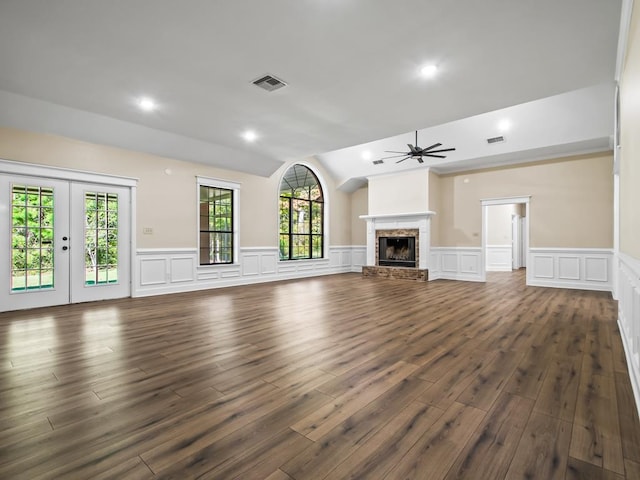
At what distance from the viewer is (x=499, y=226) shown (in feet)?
35.4

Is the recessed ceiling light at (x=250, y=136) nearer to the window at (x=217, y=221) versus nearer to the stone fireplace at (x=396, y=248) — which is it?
the window at (x=217, y=221)

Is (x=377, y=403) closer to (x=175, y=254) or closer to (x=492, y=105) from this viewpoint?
(x=492, y=105)

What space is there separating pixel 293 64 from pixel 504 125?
5151 mm

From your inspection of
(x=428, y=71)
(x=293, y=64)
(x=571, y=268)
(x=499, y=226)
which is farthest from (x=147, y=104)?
(x=499, y=226)

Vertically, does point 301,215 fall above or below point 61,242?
above

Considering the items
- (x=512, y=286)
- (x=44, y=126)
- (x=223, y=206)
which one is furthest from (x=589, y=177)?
(x=44, y=126)

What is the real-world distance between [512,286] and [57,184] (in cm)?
898

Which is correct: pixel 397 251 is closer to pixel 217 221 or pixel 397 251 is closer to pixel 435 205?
pixel 435 205

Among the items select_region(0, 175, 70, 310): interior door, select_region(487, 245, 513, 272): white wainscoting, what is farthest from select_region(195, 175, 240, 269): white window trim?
select_region(487, 245, 513, 272): white wainscoting

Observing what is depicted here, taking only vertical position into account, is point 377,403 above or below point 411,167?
below

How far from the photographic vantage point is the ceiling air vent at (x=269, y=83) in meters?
3.71

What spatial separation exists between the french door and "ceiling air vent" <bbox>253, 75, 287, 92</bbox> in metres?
3.54

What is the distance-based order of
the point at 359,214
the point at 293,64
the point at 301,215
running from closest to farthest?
the point at 293,64 < the point at 301,215 < the point at 359,214

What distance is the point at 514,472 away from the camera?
134 centimetres
